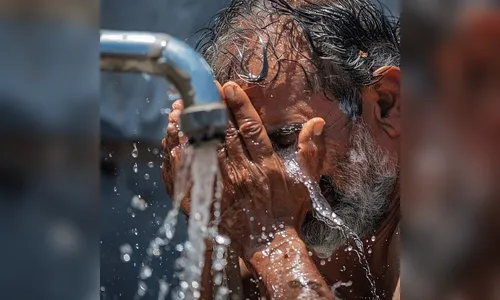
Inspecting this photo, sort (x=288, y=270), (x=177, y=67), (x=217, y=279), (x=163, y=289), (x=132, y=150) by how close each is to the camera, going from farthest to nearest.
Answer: (x=132, y=150)
(x=163, y=289)
(x=217, y=279)
(x=288, y=270)
(x=177, y=67)

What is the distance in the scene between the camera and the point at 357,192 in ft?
4.47

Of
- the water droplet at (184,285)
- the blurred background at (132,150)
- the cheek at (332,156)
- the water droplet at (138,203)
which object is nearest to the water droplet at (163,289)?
the blurred background at (132,150)

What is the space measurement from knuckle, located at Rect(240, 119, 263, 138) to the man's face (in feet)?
0.14

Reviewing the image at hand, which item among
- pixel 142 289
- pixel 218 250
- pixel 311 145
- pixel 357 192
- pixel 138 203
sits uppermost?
pixel 311 145

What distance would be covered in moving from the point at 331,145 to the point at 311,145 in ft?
0.25

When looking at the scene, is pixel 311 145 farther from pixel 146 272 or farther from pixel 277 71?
pixel 146 272

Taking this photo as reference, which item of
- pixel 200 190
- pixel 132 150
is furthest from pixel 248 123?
pixel 132 150

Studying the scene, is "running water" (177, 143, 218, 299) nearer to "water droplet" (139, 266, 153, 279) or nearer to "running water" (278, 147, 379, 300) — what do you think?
"running water" (278, 147, 379, 300)

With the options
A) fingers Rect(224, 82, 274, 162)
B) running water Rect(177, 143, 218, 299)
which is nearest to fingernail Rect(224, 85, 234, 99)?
fingers Rect(224, 82, 274, 162)

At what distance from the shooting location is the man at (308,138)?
120 centimetres
